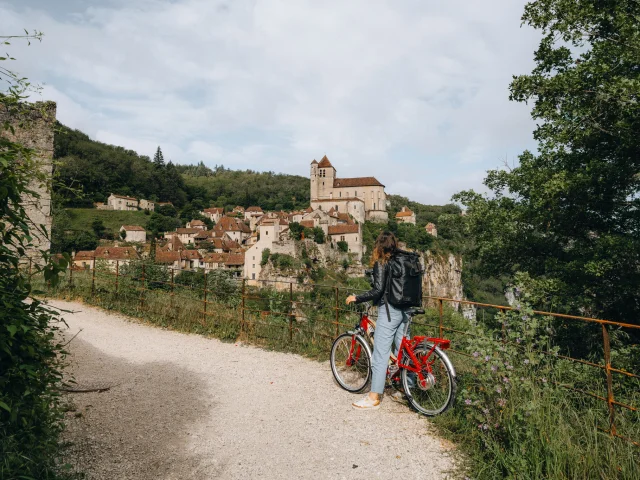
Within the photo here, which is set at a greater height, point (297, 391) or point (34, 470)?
point (34, 470)

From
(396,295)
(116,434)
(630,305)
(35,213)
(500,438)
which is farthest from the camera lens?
(35,213)

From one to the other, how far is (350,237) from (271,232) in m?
17.3

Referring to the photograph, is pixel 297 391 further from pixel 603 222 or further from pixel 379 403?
pixel 603 222

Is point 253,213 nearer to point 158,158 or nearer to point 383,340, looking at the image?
point 158,158

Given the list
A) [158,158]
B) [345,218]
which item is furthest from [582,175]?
[158,158]

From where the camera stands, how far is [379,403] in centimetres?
454

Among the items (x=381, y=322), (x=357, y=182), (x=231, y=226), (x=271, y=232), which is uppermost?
(x=357, y=182)

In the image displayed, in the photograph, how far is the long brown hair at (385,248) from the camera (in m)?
4.48

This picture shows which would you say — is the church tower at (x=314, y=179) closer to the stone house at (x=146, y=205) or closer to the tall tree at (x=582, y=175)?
the stone house at (x=146, y=205)

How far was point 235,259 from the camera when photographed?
6862cm

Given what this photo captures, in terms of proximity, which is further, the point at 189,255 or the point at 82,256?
the point at 189,255

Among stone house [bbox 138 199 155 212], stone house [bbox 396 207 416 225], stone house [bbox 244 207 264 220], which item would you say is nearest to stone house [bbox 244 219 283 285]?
stone house [bbox 244 207 264 220]

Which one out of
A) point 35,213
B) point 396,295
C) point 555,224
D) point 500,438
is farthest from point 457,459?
point 35,213

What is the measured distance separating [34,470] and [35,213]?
34.3ft
